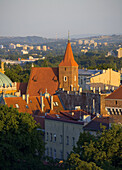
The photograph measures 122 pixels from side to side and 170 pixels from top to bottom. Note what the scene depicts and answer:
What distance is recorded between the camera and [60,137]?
69.2m

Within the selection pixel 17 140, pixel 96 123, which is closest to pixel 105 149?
pixel 17 140

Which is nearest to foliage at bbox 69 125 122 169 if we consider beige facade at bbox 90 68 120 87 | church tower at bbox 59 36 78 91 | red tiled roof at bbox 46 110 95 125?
red tiled roof at bbox 46 110 95 125

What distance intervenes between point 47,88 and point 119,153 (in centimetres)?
5356

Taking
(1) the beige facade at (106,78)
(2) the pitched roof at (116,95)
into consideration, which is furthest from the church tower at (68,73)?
(2) the pitched roof at (116,95)

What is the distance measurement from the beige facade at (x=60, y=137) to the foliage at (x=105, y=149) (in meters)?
13.3

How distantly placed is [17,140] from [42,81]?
45.2m

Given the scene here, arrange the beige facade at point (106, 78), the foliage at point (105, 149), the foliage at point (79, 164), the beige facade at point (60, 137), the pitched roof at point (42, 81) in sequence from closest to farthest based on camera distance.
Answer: the foliage at point (79, 164) → the foliage at point (105, 149) → the beige facade at point (60, 137) → the pitched roof at point (42, 81) → the beige facade at point (106, 78)

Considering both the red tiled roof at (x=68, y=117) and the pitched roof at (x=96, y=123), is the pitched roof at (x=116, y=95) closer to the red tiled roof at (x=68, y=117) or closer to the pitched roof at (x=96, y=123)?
the red tiled roof at (x=68, y=117)

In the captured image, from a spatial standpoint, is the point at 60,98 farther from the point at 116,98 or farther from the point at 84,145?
the point at 84,145

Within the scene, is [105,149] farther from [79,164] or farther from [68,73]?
[68,73]

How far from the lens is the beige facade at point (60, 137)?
Result: 67062mm

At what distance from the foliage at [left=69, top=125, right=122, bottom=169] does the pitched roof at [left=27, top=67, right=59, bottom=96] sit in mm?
50919

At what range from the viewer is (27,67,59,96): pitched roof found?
105m

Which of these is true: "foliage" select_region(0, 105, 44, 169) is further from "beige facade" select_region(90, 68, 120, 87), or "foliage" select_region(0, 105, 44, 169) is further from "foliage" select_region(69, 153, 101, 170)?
"beige facade" select_region(90, 68, 120, 87)
